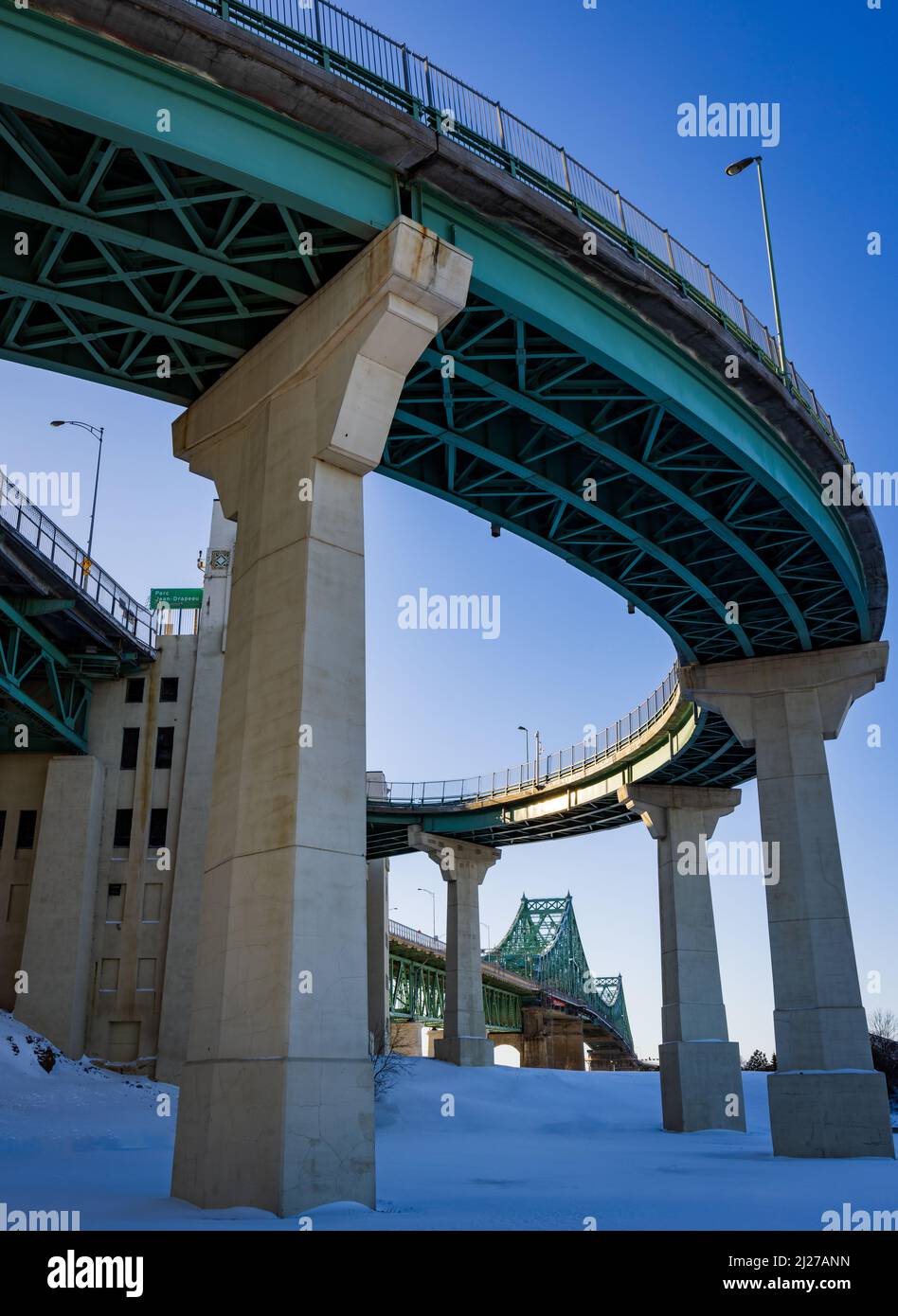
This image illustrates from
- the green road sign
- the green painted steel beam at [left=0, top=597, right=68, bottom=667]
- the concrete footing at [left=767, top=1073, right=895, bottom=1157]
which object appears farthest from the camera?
the green road sign

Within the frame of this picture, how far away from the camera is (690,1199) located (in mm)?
14195

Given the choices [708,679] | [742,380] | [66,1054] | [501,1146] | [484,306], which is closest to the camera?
[484,306]

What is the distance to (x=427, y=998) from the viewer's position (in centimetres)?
9050

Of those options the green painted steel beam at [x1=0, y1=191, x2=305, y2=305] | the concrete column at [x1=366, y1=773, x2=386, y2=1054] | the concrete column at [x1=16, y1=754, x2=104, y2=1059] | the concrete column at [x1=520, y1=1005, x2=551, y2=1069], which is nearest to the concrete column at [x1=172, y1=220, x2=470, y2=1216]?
the green painted steel beam at [x1=0, y1=191, x2=305, y2=305]

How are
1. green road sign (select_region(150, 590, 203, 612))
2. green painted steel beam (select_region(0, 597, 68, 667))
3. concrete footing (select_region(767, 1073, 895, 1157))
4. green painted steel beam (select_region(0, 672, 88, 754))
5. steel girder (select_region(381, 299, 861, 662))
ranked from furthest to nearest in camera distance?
1. green road sign (select_region(150, 590, 203, 612))
2. green painted steel beam (select_region(0, 672, 88, 754))
3. green painted steel beam (select_region(0, 597, 68, 667))
4. concrete footing (select_region(767, 1073, 895, 1157))
5. steel girder (select_region(381, 299, 861, 662))

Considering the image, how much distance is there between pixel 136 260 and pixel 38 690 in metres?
27.4

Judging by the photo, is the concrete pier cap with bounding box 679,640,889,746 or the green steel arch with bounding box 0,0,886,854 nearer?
the green steel arch with bounding box 0,0,886,854

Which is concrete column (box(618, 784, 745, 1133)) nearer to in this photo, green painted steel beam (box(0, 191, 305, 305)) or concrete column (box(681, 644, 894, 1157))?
concrete column (box(681, 644, 894, 1157))

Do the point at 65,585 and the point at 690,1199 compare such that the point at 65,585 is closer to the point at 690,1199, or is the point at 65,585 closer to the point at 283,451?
the point at 283,451

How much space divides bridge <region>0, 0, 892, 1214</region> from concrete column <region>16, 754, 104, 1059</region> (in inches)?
897

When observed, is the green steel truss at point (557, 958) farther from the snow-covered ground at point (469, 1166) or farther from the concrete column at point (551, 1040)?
the snow-covered ground at point (469, 1166)

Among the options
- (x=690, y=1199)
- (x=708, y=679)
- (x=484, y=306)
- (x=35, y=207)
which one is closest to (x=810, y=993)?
(x=708, y=679)

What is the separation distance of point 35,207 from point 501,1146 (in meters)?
24.3

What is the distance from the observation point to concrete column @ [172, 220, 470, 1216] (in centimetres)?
1249
